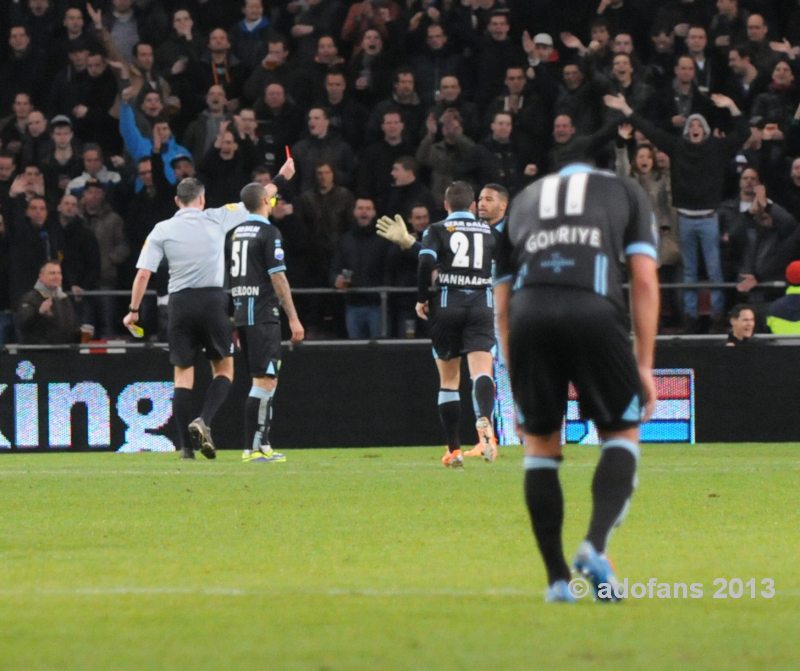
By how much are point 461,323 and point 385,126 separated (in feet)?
18.5

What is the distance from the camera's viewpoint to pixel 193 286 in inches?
659

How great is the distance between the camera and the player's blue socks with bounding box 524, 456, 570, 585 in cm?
732

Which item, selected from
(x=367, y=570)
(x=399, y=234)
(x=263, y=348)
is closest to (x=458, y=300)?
(x=399, y=234)

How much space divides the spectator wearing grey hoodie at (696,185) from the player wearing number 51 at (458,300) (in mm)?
4276

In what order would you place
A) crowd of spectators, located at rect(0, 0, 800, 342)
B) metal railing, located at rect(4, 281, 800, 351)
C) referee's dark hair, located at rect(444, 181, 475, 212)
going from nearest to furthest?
1. referee's dark hair, located at rect(444, 181, 475, 212)
2. metal railing, located at rect(4, 281, 800, 351)
3. crowd of spectators, located at rect(0, 0, 800, 342)

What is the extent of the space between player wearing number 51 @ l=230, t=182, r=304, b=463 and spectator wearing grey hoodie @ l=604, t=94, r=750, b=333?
4.82 metres

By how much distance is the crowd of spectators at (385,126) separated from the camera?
20.0 m

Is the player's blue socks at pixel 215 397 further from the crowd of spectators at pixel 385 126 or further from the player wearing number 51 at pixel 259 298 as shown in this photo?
the crowd of spectators at pixel 385 126

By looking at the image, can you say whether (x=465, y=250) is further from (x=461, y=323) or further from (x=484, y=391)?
(x=484, y=391)

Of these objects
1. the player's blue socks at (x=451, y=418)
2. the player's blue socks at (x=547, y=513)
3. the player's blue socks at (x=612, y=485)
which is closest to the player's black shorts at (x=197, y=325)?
the player's blue socks at (x=451, y=418)

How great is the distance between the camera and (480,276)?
1590 cm

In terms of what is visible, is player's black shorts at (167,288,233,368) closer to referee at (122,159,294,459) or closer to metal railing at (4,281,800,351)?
referee at (122,159,294,459)

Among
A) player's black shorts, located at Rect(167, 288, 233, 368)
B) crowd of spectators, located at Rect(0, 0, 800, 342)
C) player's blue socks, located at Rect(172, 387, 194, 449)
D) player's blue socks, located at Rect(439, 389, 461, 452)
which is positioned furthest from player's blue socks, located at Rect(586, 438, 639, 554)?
crowd of spectators, located at Rect(0, 0, 800, 342)

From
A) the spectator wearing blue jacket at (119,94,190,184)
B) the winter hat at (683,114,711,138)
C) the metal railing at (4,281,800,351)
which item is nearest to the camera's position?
the metal railing at (4,281,800,351)
